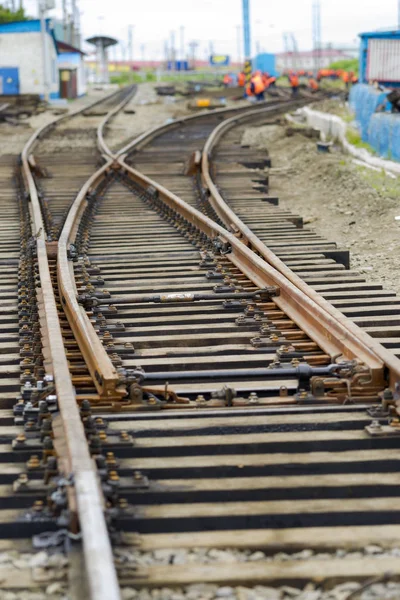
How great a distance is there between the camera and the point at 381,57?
31.0 meters

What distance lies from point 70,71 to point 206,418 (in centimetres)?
5007

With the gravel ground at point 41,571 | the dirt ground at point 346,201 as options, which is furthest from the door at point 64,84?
the gravel ground at point 41,571

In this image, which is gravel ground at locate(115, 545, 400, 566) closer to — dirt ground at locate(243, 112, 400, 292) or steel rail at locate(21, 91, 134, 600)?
steel rail at locate(21, 91, 134, 600)

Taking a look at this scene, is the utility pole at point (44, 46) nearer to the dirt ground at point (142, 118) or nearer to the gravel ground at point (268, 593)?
the dirt ground at point (142, 118)

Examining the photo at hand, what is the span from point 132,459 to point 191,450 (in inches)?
10.2

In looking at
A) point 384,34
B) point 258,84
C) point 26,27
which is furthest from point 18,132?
point 26,27

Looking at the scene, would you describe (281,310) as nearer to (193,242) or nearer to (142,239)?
(193,242)

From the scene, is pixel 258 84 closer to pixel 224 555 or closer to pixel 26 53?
pixel 26 53

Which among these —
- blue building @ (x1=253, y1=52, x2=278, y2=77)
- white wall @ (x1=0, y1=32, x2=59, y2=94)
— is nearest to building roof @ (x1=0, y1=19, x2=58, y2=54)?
white wall @ (x1=0, y1=32, x2=59, y2=94)

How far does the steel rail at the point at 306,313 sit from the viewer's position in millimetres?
5098

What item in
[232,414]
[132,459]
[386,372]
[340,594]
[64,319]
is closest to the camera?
[340,594]

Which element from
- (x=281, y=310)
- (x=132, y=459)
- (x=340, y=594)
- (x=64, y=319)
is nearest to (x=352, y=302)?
(x=281, y=310)

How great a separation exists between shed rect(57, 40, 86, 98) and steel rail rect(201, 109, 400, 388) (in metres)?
39.1

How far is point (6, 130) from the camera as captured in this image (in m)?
25.3
